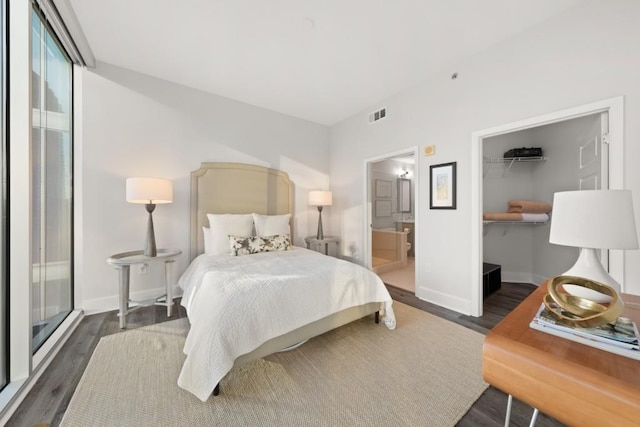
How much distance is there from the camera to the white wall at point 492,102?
171cm

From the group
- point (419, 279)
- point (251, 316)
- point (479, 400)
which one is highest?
point (251, 316)

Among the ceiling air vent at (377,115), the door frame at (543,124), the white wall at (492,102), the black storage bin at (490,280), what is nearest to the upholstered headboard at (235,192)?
the white wall at (492,102)

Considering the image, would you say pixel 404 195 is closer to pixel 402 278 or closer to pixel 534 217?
pixel 402 278

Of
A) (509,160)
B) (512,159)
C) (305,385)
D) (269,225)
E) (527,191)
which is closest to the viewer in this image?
(305,385)

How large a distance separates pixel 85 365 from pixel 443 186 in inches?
144

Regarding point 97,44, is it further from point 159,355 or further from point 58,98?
point 159,355

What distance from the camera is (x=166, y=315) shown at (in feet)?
8.44

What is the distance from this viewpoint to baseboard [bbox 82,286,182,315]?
256 cm

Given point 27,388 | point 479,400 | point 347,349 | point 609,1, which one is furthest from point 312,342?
point 609,1

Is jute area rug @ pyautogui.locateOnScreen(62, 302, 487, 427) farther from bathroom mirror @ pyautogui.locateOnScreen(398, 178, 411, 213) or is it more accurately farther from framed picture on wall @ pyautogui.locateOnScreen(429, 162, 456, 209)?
bathroom mirror @ pyautogui.locateOnScreen(398, 178, 411, 213)

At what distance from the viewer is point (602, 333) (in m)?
0.81

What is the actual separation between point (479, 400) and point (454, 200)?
6.18ft

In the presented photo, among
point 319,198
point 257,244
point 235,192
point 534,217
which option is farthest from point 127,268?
Result: point 534,217

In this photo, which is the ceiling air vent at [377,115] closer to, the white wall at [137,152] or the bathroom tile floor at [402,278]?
the white wall at [137,152]
